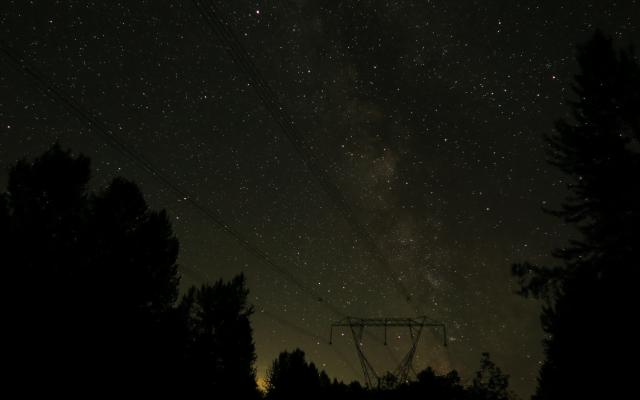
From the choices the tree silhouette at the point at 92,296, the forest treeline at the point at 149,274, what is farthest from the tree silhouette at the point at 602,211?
the tree silhouette at the point at 92,296

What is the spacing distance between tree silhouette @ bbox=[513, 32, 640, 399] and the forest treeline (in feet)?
0.15

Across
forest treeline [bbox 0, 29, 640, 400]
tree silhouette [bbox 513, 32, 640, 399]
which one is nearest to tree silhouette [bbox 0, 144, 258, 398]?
forest treeline [bbox 0, 29, 640, 400]

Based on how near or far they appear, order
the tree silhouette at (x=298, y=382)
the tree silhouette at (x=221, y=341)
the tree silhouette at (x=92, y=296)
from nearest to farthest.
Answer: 1. the tree silhouette at (x=92, y=296)
2. the tree silhouette at (x=221, y=341)
3. the tree silhouette at (x=298, y=382)

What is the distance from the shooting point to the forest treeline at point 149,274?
16.2 metres

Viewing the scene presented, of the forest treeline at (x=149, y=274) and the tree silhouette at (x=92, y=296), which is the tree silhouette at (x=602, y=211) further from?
the tree silhouette at (x=92, y=296)

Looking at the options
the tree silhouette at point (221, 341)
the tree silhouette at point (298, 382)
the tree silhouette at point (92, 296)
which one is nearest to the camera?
the tree silhouette at point (92, 296)

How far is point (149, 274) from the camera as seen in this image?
23.2 metres

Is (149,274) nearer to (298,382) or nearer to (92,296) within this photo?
(92,296)

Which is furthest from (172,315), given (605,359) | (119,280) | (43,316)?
(605,359)

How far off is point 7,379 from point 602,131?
21800mm

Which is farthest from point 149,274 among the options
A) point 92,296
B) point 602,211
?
point 602,211

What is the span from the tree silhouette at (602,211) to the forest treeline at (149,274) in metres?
0.04

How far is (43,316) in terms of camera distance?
54.0 ft

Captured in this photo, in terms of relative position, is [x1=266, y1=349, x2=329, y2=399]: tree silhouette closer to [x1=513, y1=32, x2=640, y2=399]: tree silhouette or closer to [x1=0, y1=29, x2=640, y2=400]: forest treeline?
[x1=0, y1=29, x2=640, y2=400]: forest treeline
